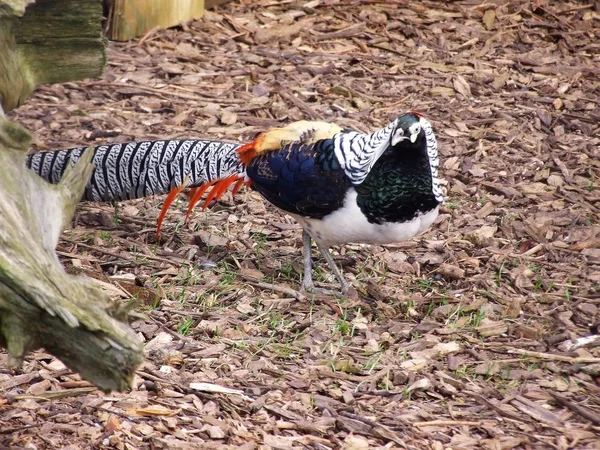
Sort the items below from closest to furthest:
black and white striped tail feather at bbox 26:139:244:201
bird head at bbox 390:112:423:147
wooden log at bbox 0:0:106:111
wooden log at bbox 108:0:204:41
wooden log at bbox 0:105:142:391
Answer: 1. wooden log at bbox 0:105:142:391
2. wooden log at bbox 0:0:106:111
3. bird head at bbox 390:112:423:147
4. black and white striped tail feather at bbox 26:139:244:201
5. wooden log at bbox 108:0:204:41

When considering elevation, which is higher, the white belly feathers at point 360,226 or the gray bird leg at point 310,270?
the white belly feathers at point 360,226

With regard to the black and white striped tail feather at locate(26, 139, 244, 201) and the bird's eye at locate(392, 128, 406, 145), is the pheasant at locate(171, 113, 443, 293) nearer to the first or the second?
the bird's eye at locate(392, 128, 406, 145)

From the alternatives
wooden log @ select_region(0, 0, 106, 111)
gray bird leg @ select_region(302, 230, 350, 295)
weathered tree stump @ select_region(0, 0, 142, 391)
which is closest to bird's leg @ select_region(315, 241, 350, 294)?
gray bird leg @ select_region(302, 230, 350, 295)

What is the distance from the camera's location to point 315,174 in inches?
174

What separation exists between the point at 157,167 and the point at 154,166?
0.02 metres

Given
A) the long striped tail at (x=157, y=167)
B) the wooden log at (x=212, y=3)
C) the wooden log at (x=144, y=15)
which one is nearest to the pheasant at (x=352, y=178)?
the long striped tail at (x=157, y=167)

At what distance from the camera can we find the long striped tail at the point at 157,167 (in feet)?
15.7

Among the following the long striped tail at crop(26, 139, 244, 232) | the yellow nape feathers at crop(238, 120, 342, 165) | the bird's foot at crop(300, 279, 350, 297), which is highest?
the yellow nape feathers at crop(238, 120, 342, 165)

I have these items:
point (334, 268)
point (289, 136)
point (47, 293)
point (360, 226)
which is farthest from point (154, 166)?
point (47, 293)

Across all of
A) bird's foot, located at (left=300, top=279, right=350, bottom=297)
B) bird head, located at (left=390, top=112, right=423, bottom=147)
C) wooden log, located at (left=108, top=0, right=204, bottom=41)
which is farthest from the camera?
wooden log, located at (left=108, top=0, right=204, bottom=41)

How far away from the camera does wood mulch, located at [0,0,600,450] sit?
3477 millimetres

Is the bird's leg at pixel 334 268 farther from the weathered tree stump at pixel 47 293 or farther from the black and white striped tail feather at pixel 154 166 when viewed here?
the weathered tree stump at pixel 47 293

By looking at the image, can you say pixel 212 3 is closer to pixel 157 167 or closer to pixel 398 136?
pixel 157 167

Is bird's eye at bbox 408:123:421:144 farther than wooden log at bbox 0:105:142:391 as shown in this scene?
Yes
